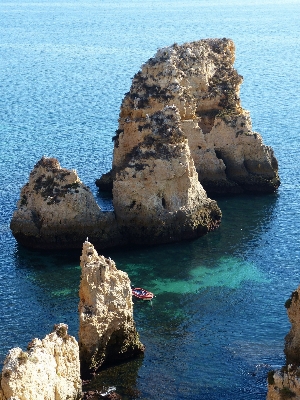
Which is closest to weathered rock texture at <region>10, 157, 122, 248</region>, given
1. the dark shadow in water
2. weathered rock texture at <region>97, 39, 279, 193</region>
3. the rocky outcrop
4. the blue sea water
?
the rocky outcrop

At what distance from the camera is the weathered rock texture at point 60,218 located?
65.9 metres

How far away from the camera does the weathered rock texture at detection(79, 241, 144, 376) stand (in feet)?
156

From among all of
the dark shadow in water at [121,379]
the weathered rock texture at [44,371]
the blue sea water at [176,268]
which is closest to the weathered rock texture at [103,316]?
the dark shadow in water at [121,379]

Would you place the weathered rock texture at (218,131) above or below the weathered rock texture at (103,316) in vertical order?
above

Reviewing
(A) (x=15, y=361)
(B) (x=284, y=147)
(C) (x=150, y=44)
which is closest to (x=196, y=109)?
(B) (x=284, y=147)

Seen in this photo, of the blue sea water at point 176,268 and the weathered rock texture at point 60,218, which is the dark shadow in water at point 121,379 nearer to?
the blue sea water at point 176,268

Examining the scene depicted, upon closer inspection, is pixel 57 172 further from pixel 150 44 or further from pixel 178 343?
pixel 150 44

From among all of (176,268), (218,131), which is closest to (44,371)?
(176,268)

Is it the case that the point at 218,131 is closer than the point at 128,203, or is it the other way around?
the point at 128,203

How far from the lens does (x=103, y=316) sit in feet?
158

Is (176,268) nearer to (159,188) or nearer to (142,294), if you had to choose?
(142,294)

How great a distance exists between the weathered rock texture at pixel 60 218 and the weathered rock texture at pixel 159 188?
177 centimetres

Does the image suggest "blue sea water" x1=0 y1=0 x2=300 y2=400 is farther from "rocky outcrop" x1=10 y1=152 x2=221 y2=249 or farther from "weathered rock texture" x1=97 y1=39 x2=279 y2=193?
"weathered rock texture" x1=97 y1=39 x2=279 y2=193

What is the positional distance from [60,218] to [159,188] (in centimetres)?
727
